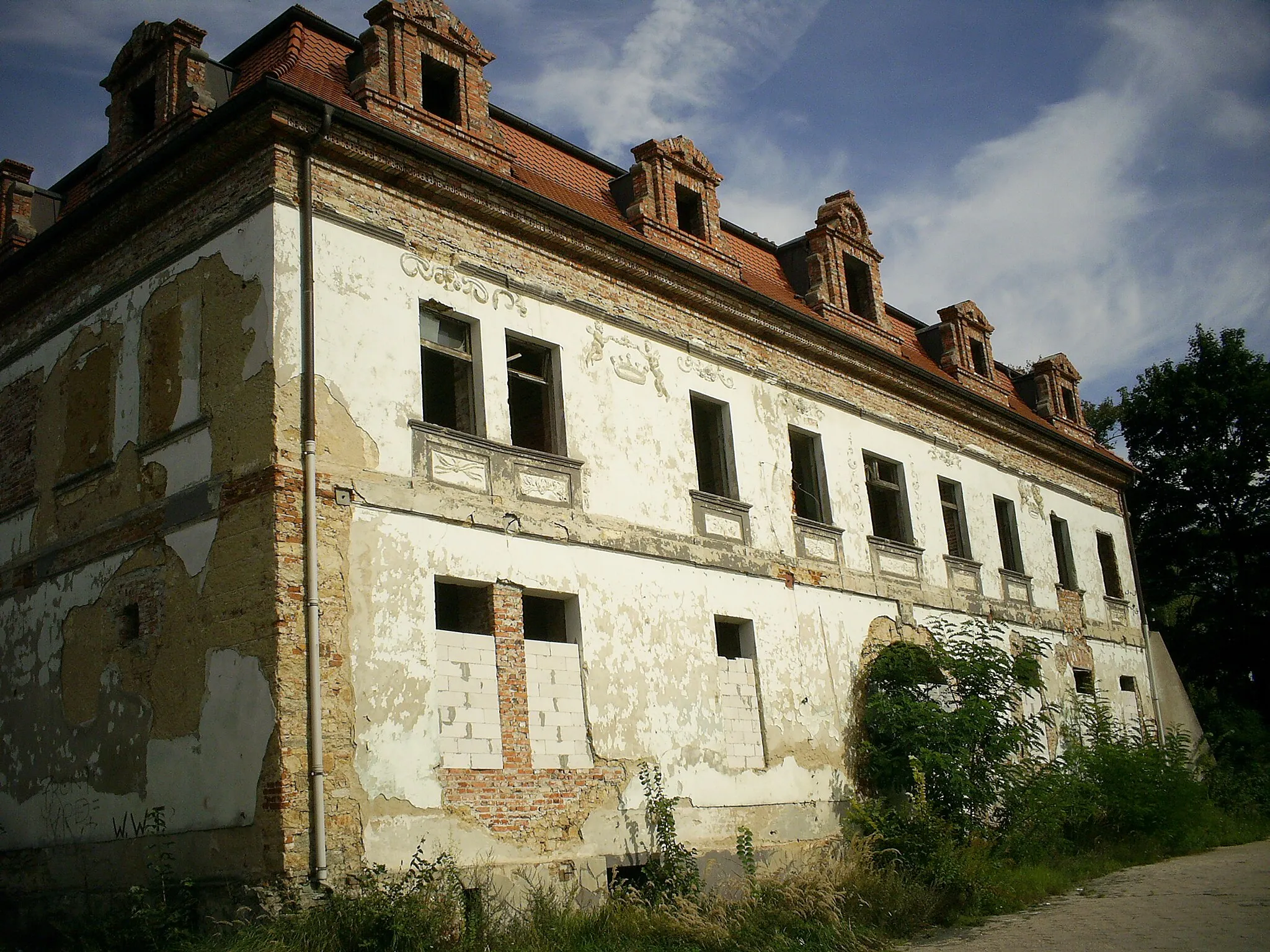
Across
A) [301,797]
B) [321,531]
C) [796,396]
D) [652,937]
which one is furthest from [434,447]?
[796,396]

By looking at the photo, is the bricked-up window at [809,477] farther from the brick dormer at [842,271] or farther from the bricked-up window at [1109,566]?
the bricked-up window at [1109,566]

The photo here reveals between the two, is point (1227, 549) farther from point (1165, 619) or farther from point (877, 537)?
point (877, 537)

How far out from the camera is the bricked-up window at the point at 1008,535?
66.6ft

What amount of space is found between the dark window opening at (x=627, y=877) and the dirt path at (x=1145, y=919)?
2.68 metres

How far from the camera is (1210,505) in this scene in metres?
29.0

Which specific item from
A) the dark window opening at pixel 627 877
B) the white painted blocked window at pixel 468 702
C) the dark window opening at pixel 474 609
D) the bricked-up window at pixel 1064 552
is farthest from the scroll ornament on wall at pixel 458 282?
the bricked-up window at pixel 1064 552

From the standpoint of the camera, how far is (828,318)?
683 inches

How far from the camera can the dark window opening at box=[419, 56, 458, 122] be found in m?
12.7

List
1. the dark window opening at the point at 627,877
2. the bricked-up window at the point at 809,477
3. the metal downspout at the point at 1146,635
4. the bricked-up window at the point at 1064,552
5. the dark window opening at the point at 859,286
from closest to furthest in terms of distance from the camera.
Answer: the dark window opening at the point at 627,877
the bricked-up window at the point at 809,477
the dark window opening at the point at 859,286
the bricked-up window at the point at 1064,552
the metal downspout at the point at 1146,635

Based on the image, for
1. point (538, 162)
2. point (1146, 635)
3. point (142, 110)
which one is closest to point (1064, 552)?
point (1146, 635)

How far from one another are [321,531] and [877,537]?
9.11 metres

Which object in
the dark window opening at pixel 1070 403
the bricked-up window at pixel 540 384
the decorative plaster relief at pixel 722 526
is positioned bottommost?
the decorative plaster relief at pixel 722 526

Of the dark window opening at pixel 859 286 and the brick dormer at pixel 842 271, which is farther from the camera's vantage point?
the dark window opening at pixel 859 286

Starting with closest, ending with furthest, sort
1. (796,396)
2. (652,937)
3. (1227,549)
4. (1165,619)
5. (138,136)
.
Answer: (652,937)
(138,136)
(796,396)
(1227,549)
(1165,619)
